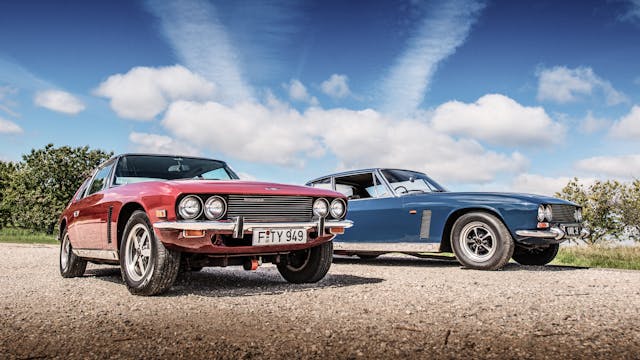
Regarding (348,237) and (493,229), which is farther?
(348,237)

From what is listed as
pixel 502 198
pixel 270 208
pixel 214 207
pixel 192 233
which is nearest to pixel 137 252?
pixel 192 233

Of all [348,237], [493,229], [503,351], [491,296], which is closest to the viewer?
[503,351]

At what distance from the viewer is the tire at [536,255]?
7559 millimetres

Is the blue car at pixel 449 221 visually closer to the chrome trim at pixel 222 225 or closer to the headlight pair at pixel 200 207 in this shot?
the chrome trim at pixel 222 225

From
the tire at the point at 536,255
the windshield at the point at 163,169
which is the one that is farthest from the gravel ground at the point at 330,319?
the tire at the point at 536,255

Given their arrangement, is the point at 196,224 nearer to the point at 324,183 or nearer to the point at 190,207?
the point at 190,207

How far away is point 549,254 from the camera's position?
7.62m

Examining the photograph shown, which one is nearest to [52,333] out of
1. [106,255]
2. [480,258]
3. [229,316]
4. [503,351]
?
[229,316]

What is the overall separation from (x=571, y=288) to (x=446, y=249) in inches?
94.7

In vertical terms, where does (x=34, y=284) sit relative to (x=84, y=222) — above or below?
below

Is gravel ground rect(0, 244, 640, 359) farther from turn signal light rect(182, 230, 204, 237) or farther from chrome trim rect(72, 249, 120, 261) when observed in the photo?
turn signal light rect(182, 230, 204, 237)

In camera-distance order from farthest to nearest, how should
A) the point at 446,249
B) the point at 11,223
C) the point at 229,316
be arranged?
the point at 11,223 → the point at 446,249 → the point at 229,316

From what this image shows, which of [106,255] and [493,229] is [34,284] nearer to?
[106,255]

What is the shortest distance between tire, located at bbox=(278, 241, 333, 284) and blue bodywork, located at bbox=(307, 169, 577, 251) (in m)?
2.48
